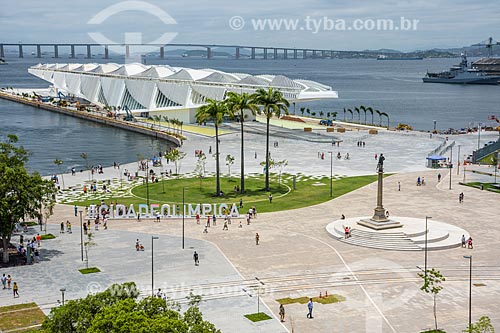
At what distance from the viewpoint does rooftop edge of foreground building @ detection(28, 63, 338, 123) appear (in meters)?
118

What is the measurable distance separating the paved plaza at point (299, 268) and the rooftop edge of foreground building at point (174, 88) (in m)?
53.3

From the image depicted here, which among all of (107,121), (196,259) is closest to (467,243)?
(196,259)

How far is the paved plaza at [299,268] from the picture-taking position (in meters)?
36.0

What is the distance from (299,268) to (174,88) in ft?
302

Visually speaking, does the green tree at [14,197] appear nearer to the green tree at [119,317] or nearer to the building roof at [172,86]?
the green tree at [119,317]

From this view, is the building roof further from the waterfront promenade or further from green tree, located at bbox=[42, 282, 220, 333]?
green tree, located at bbox=[42, 282, 220, 333]

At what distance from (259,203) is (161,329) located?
4124 cm

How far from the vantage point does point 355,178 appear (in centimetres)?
7419

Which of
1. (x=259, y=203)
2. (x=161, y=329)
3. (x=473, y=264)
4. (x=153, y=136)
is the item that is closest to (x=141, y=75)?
(x=153, y=136)

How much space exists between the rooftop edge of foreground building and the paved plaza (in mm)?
53335

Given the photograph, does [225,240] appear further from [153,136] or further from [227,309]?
[153,136]

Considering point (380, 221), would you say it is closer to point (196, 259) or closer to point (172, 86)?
point (196, 259)

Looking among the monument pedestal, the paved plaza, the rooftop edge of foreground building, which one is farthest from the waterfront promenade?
the rooftop edge of foreground building

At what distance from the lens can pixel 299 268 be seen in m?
43.6
